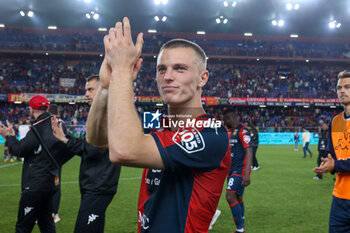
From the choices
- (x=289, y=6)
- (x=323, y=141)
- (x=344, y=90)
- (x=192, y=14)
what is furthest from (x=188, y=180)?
(x=192, y=14)

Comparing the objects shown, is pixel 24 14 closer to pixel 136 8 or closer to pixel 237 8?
pixel 136 8

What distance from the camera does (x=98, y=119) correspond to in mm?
1780

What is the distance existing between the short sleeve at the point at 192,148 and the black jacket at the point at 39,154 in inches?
132

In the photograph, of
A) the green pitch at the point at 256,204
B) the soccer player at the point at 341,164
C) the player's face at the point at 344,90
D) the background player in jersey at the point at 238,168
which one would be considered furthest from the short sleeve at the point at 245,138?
the player's face at the point at 344,90

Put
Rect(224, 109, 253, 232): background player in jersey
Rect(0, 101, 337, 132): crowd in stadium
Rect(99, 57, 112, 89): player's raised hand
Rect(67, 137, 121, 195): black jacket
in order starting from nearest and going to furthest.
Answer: Rect(99, 57, 112, 89): player's raised hand → Rect(67, 137, 121, 195): black jacket → Rect(224, 109, 253, 232): background player in jersey → Rect(0, 101, 337, 132): crowd in stadium

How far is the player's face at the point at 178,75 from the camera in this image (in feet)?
5.32

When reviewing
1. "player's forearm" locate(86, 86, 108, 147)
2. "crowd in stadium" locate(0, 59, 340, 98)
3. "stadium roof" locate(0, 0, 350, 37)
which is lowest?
"player's forearm" locate(86, 86, 108, 147)

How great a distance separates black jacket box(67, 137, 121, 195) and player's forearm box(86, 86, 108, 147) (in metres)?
2.16

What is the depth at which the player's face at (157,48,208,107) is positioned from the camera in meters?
1.62

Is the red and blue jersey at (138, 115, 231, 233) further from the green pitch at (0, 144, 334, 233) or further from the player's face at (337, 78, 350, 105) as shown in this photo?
the green pitch at (0, 144, 334, 233)

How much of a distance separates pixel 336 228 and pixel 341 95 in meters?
1.63

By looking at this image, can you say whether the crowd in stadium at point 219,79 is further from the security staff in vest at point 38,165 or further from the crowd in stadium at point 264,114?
the security staff in vest at point 38,165

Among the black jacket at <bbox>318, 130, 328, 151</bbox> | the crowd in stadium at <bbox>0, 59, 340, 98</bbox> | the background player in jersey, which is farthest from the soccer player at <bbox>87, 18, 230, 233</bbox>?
the crowd in stadium at <bbox>0, 59, 340, 98</bbox>

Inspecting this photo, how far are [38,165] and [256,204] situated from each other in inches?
231
